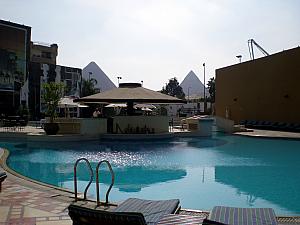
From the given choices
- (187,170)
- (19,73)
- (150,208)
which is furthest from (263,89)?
(150,208)

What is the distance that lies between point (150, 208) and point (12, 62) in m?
34.3

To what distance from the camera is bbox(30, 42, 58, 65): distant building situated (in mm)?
46688

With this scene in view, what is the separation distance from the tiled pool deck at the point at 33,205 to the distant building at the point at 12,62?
2876 cm

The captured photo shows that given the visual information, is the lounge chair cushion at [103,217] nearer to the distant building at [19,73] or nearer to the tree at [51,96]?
the tree at [51,96]

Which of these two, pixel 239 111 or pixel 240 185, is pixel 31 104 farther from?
pixel 240 185

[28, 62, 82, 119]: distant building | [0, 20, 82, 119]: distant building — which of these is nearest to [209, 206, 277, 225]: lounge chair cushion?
[0, 20, 82, 119]: distant building

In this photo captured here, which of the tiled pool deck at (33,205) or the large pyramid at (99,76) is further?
the large pyramid at (99,76)

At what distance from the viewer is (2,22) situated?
3416 cm

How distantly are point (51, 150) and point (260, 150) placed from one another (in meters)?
8.43

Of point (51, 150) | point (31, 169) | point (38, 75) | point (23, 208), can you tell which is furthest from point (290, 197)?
point (38, 75)

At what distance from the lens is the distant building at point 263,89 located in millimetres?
23667

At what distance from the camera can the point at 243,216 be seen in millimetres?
3594

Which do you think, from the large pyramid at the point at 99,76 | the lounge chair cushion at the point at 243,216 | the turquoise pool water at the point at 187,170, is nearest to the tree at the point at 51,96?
the turquoise pool water at the point at 187,170

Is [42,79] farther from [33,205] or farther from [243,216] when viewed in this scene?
[243,216]
